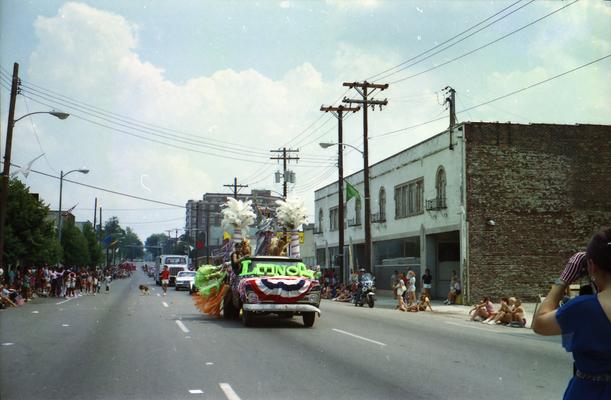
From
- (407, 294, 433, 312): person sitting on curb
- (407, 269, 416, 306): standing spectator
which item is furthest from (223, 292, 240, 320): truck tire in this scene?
(407, 269, 416, 306): standing spectator

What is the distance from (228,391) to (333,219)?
4447 centimetres

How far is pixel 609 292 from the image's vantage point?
3.32 metres

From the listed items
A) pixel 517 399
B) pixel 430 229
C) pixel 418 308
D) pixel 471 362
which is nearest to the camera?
pixel 517 399

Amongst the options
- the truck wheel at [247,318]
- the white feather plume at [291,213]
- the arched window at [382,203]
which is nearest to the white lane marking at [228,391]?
the truck wheel at [247,318]

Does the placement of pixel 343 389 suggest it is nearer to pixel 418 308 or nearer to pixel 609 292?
pixel 609 292

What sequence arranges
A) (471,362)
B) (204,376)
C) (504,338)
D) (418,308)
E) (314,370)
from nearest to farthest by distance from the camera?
(204,376) < (314,370) < (471,362) < (504,338) < (418,308)

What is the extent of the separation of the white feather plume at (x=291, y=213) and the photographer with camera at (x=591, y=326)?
17.1m

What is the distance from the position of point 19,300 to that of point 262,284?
16956 millimetres

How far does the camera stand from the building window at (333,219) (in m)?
51.8

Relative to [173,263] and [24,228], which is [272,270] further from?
[173,263]

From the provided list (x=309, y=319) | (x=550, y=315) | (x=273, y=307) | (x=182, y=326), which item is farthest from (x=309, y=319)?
(x=550, y=315)

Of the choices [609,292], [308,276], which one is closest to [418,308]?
[308,276]

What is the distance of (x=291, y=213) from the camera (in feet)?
67.5

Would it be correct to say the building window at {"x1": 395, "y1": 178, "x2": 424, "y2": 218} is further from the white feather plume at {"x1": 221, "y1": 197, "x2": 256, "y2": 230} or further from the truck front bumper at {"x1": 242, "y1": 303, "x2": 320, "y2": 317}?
the truck front bumper at {"x1": 242, "y1": 303, "x2": 320, "y2": 317}
